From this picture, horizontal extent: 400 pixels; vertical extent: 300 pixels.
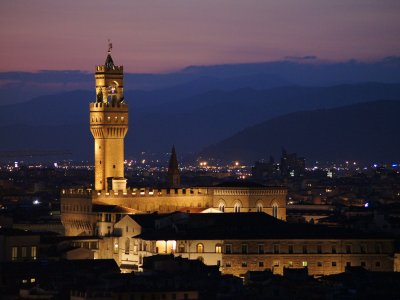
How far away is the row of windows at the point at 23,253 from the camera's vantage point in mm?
102000

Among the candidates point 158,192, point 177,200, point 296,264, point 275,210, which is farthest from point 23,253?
point 275,210

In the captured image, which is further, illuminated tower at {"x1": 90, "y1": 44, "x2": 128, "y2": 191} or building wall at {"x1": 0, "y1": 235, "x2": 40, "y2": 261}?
illuminated tower at {"x1": 90, "y1": 44, "x2": 128, "y2": 191}

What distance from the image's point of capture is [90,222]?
4382 inches

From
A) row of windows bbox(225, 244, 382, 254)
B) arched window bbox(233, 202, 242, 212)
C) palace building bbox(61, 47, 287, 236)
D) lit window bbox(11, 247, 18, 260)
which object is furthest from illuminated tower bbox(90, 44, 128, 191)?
row of windows bbox(225, 244, 382, 254)

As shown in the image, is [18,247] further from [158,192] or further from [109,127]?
[109,127]

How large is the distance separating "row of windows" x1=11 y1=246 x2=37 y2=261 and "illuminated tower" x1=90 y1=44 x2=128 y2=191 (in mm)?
12553

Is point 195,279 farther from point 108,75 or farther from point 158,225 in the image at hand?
point 108,75

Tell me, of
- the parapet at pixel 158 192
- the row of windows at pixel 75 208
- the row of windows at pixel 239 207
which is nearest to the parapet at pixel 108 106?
the parapet at pixel 158 192

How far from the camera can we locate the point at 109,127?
117 meters

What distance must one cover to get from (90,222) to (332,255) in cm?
1619

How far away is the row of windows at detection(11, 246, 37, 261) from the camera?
10200cm

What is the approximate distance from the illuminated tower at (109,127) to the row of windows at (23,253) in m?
12.6

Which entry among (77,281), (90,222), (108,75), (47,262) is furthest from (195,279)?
(108,75)

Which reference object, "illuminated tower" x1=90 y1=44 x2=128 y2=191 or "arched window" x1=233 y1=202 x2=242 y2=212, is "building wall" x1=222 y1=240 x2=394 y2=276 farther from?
"illuminated tower" x1=90 y1=44 x2=128 y2=191
